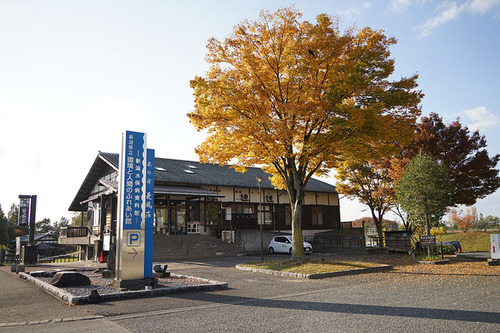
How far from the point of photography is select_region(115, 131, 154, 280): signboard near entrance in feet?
31.6

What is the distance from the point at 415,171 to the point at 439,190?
1.38 metres

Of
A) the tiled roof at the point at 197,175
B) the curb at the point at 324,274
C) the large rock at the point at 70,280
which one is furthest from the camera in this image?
the tiled roof at the point at 197,175

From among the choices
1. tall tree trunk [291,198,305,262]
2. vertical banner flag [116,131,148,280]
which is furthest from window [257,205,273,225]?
vertical banner flag [116,131,148,280]

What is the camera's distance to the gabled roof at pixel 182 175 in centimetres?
2649

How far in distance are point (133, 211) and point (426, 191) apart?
1377 cm

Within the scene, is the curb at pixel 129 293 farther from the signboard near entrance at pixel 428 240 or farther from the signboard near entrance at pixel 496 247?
the signboard near entrance at pixel 496 247

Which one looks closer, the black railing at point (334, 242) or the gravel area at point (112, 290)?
the gravel area at point (112, 290)

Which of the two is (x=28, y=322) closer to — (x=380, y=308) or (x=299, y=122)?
(x=380, y=308)

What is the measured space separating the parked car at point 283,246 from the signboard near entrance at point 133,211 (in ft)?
50.8

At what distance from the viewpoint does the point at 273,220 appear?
103ft

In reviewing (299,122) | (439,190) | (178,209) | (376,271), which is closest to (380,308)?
(376,271)

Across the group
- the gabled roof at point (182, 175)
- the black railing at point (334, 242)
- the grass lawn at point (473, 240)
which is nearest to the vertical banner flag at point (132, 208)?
the gabled roof at point (182, 175)

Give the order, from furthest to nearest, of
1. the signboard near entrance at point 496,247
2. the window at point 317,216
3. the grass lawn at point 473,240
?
the window at point 317,216 < the grass lawn at point 473,240 < the signboard near entrance at point 496,247

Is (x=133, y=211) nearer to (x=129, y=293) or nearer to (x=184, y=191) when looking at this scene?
(x=129, y=293)
